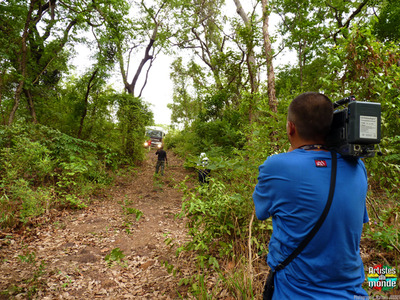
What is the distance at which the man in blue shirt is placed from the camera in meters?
1.22

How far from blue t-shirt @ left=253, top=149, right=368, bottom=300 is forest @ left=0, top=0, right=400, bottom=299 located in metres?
1.52

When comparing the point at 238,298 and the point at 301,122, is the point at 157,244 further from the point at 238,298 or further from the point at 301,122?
the point at 301,122

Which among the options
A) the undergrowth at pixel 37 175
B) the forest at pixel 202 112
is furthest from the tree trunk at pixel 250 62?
the undergrowth at pixel 37 175

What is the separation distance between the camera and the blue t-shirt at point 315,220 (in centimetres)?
→ 122

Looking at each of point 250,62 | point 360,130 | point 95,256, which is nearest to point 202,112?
point 250,62

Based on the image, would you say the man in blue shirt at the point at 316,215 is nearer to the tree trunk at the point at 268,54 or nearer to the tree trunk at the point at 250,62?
the tree trunk at the point at 268,54

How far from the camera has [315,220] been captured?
47.9 inches

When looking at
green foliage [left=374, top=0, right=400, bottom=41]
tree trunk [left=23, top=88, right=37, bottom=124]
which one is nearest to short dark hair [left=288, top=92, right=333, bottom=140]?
tree trunk [left=23, top=88, right=37, bottom=124]

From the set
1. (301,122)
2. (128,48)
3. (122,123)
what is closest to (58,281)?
(301,122)

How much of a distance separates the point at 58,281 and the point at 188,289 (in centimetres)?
251

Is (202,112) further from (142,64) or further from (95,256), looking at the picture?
(95,256)

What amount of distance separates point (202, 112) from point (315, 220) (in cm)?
1452

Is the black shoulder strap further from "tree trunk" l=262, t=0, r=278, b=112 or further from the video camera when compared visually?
"tree trunk" l=262, t=0, r=278, b=112

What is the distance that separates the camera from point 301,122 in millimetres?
1418
